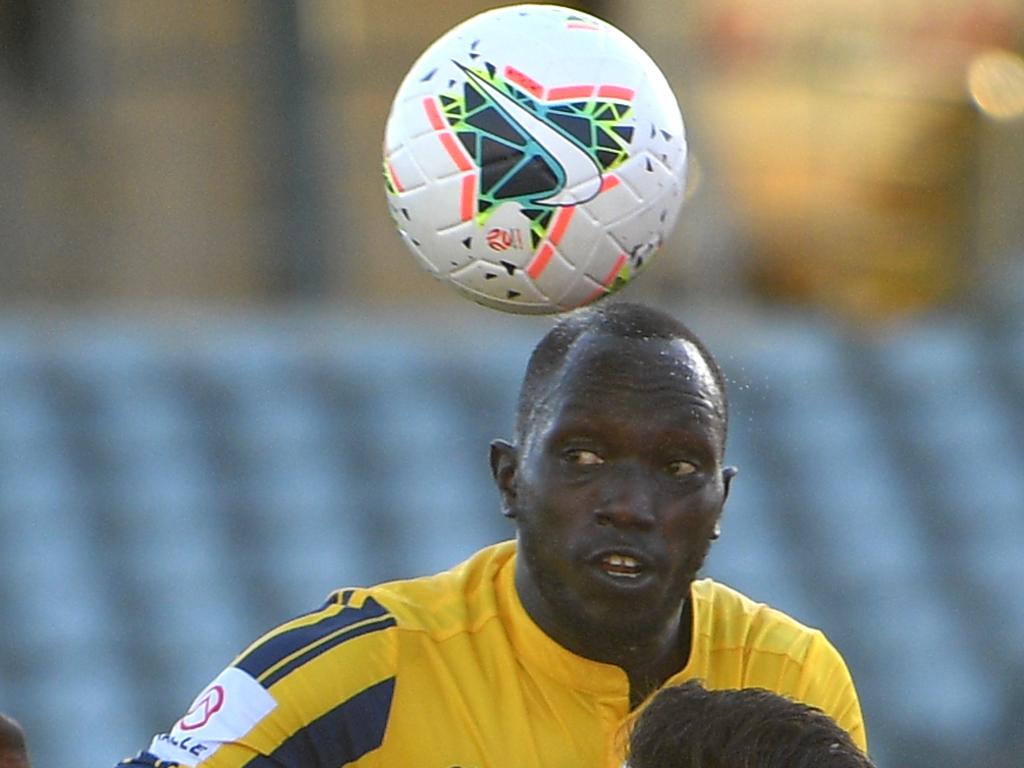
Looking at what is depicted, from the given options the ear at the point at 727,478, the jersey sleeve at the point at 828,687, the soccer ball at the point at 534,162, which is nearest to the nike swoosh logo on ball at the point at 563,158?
the soccer ball at the point at 534,162

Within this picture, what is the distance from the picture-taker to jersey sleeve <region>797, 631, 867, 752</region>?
4.88 m

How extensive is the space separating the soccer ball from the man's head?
167mm

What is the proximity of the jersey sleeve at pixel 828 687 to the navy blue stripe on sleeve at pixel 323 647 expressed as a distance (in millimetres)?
786

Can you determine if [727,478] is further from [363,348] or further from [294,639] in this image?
[363,348]

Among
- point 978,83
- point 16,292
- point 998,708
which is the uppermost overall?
point 978,83

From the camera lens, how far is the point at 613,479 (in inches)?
181

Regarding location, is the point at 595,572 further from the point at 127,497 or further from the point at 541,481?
the point at 127,497

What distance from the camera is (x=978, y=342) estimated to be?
512 inches

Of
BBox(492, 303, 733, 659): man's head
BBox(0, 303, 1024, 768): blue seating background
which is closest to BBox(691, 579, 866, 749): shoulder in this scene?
BBox(492, 303, 733, 659): man's head

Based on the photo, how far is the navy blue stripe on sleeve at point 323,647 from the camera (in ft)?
15.1

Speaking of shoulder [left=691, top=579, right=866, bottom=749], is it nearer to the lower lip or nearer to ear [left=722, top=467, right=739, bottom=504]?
ear [left=722, top=467, right=739, bottom=504]

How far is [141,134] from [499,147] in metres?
7.09

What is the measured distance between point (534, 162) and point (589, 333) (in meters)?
0.34

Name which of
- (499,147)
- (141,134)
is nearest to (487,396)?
(141,134)
